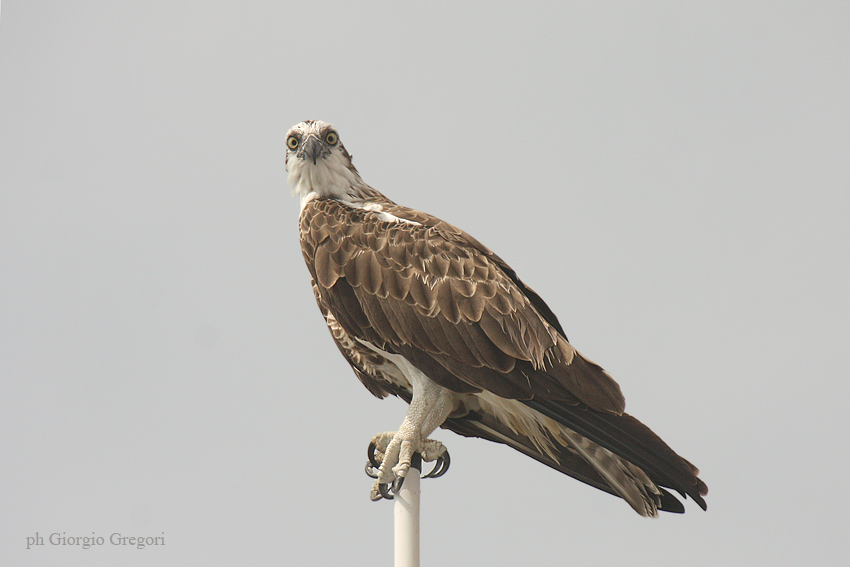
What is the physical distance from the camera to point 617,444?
582 centimetres

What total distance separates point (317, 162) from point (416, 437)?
219 centimetres

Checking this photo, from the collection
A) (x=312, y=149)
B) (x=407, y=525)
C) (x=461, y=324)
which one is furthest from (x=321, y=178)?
(x=407, y=525)

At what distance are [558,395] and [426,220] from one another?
1613mm

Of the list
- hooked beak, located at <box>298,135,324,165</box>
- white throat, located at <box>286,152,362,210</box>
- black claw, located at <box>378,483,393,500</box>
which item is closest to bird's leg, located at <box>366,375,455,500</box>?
black claw, located at <box>378,483,393,500</box>

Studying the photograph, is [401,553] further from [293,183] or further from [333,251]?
[293,183]

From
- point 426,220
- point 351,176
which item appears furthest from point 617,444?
point 351,176

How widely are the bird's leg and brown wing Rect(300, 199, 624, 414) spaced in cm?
27

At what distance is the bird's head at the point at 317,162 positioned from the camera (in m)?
6.77

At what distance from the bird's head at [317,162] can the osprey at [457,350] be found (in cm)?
2

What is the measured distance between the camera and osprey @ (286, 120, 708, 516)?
595 cm

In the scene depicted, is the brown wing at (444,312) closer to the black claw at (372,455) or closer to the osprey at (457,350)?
the osprey at (457,350)

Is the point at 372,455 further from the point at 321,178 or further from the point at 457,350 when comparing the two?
the point at 321,178

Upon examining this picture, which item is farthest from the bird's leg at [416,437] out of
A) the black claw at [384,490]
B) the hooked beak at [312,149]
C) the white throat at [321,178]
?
the hooked beak at [312,149]

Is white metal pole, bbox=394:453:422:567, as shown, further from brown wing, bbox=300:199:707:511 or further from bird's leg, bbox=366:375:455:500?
brown wing, bbox=300:199:707:511
